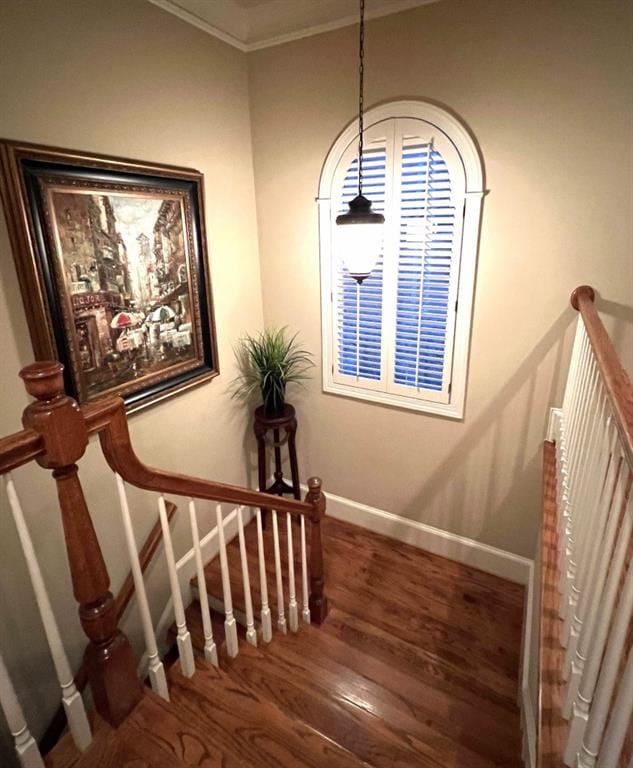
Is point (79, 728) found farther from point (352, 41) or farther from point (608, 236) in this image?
point (352, 41)

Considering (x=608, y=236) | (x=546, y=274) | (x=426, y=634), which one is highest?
(x=608, y=236)

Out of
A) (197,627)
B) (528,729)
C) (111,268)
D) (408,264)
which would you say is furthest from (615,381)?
(197,627)

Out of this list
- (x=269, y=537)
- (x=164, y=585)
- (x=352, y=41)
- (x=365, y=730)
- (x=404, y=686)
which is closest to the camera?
(x=365, y=730)

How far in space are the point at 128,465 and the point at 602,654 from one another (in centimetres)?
119

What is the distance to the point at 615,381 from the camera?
3.39ft

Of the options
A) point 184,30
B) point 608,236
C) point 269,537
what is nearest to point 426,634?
point 269,537

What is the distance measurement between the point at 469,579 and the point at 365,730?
1.33m

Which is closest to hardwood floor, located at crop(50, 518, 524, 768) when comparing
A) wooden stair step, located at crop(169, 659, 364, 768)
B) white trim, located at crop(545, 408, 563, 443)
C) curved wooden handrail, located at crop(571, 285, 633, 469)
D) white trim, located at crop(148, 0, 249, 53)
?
wooden stair step, located at crop(169, 659, 364, 768)

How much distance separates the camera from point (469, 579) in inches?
111

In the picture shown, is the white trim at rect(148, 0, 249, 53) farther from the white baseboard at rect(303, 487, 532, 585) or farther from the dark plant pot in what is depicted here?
the white baseboard at rect(303, 487, 532, 585)

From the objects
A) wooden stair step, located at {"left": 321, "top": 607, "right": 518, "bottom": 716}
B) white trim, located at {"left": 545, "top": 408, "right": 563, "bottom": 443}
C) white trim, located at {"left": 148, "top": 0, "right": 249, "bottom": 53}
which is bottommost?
wooden stair step, located at {"left": 321, "top": 607, "right": 518, "bottom": 716}

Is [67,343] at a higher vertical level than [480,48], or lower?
lower

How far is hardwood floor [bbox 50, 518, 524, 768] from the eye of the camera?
1329 mm

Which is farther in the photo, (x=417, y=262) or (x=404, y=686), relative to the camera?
(x=417, y=262)
